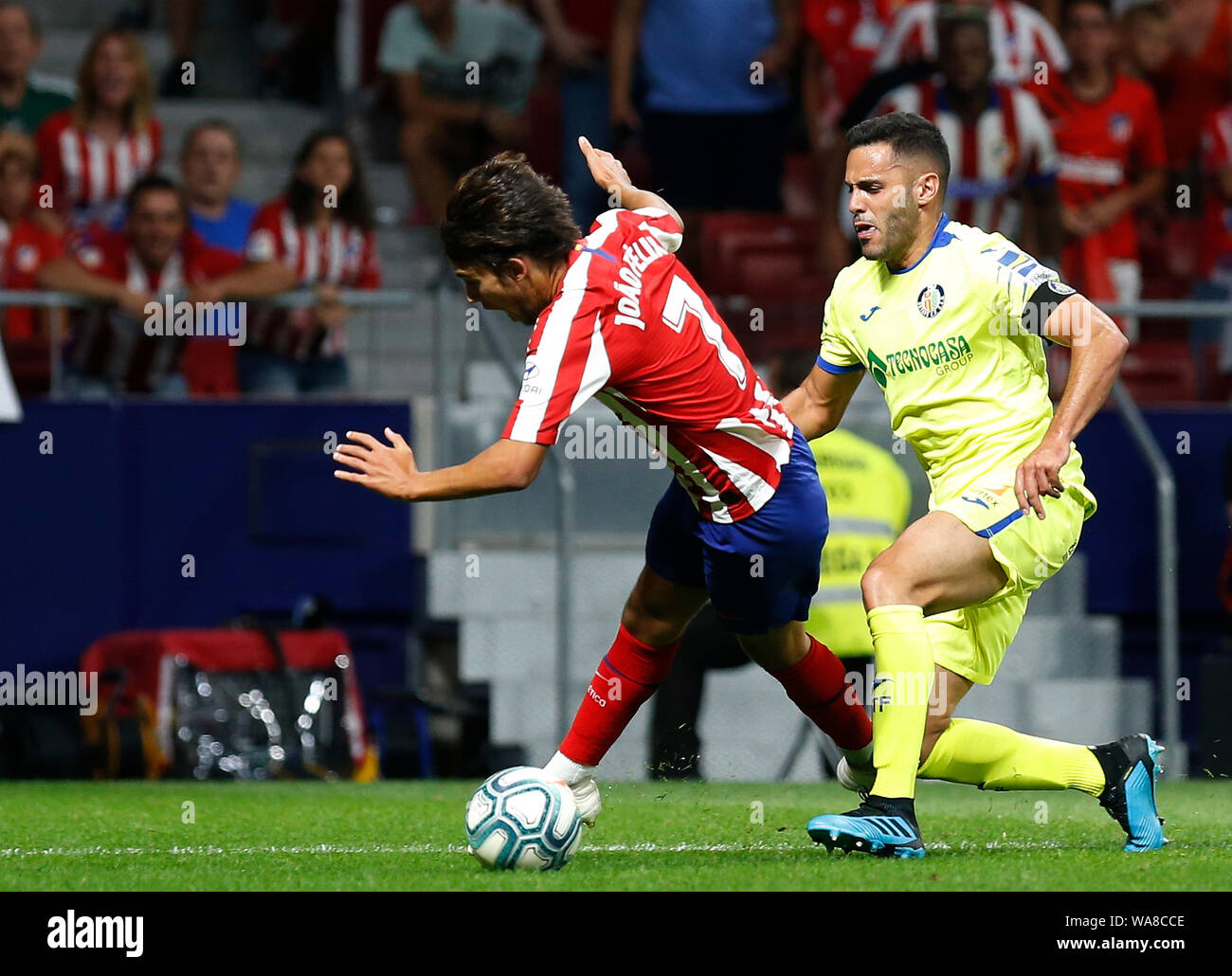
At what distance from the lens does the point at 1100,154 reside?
11.9 metres

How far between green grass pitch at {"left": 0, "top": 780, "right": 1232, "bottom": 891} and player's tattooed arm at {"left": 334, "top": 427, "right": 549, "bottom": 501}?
0.95 meters

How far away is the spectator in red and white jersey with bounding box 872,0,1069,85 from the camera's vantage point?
11242mm

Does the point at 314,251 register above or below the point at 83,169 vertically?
below

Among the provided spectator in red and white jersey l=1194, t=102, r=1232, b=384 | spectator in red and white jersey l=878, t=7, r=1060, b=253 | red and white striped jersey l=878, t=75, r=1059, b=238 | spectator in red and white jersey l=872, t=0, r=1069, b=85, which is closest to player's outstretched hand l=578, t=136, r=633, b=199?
spectator in red and white jersey l=878, t=7, r=1060, b=253

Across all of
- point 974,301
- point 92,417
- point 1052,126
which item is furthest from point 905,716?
point 1052,126

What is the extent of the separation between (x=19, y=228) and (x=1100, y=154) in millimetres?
6150

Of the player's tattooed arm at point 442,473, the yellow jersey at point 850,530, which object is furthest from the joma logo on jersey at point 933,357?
the yellow jersey at point 850,530

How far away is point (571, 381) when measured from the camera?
513 centimetres

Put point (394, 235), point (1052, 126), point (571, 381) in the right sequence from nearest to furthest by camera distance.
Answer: point (571, 381), point (1052, 126), point (394, 235)

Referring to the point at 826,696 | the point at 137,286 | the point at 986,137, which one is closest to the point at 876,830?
the point at 826,696

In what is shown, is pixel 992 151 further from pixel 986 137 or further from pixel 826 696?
pixel 826 696

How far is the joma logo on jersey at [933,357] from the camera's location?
5664 mm

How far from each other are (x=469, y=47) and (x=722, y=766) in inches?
188
